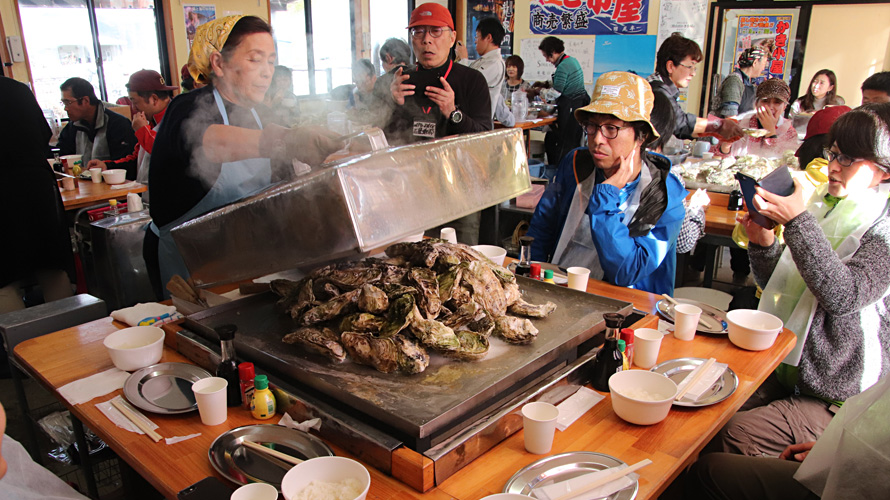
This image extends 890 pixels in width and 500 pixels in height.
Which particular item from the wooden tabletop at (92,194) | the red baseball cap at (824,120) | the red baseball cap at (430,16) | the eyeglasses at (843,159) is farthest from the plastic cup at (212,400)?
the red baseball cap at (824,120)

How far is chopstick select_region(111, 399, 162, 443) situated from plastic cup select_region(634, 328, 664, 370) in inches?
62.0

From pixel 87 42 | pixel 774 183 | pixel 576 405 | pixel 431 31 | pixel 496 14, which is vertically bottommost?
pixel 576 405

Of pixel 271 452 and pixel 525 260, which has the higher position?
pixel 525 260

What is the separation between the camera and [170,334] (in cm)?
218

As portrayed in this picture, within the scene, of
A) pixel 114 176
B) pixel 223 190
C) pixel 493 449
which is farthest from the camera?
pixel 114 176

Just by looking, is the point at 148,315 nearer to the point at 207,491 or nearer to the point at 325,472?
the point at 207,491

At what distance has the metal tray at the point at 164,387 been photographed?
1.77 meters

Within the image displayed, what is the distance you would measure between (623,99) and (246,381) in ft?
7.19

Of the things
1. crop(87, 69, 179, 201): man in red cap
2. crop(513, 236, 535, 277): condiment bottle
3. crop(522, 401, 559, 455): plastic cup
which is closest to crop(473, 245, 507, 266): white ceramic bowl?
crop(513, 236, 535, 277): condiment bottle

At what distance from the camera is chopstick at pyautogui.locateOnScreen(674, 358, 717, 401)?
1.84 metres

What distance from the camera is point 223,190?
277cm

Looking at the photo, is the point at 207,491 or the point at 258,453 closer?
the point at 207,491

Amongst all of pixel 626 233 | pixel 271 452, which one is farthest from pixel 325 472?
pixel 626 233

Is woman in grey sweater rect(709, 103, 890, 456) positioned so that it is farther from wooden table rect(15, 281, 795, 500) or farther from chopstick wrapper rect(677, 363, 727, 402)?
chopstick wrapper rect(677, 363, 727, 402)
